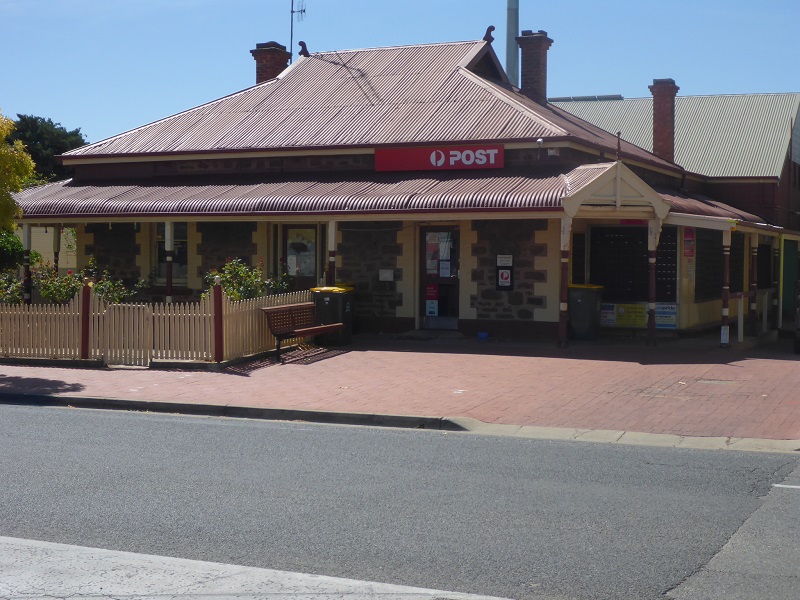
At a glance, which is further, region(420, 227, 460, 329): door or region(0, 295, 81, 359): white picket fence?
region(420, 227, 460, 329): door

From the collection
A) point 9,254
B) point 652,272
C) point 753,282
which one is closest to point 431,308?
point 652,272

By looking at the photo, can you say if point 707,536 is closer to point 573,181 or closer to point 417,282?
point 573,181

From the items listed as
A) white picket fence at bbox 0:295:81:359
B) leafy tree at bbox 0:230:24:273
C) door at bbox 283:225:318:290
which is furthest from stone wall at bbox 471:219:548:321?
leafy tree at bbox 0:230:24:273

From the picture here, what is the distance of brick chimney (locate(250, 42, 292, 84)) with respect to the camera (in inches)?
1073

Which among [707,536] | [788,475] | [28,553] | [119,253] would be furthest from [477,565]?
[119,253]

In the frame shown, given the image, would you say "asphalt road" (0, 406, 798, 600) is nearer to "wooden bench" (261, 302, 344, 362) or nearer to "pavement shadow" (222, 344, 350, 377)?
"pavement shadow" (222, 344, 350, 377)

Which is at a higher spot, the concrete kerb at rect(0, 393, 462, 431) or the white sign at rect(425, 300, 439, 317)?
the white sign at rect(425, 300, 439, 317)

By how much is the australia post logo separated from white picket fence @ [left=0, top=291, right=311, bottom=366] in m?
5.20

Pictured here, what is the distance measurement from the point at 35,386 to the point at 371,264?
8.39 m

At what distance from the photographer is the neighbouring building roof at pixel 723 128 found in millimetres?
28703

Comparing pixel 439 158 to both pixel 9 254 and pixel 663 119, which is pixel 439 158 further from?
pixel 9 254

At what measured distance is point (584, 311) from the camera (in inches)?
730

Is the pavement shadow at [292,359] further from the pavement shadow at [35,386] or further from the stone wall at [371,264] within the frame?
the stone wall at [371,264]

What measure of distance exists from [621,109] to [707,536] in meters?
30.6
